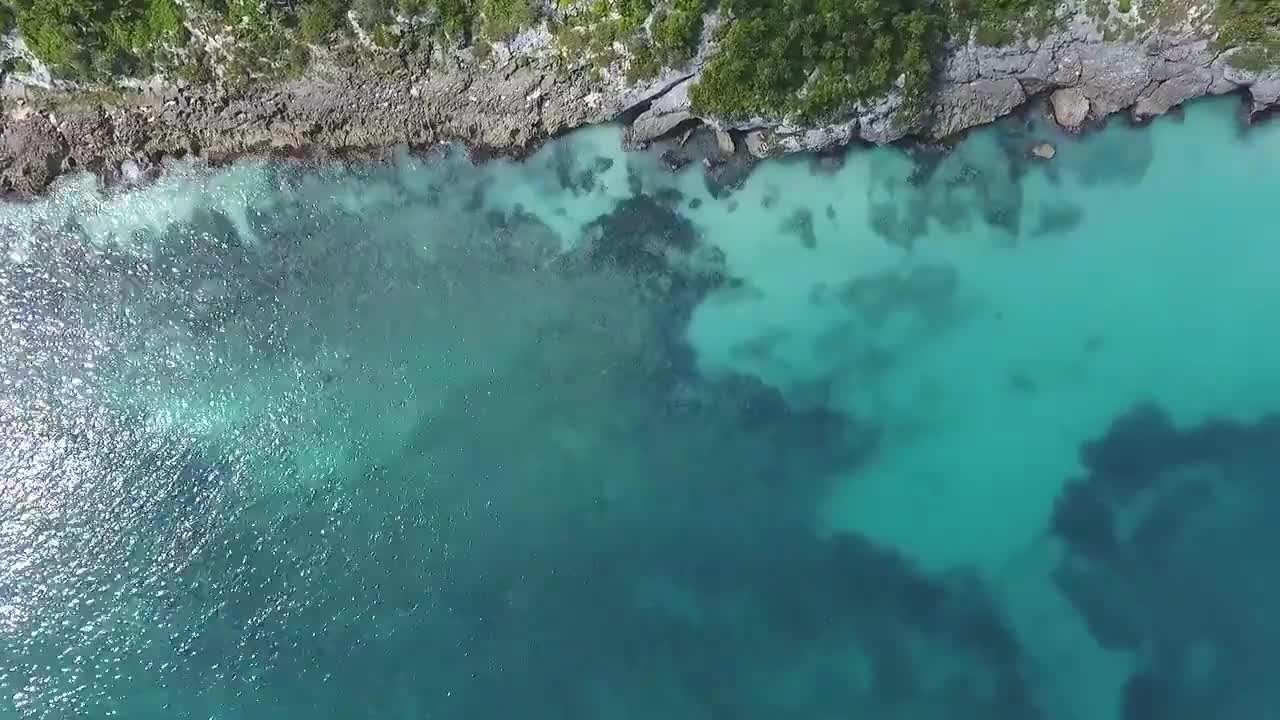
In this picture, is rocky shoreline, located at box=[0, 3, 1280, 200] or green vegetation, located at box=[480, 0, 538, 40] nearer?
green vegetation, located at box=[480, 0, 538, 40]

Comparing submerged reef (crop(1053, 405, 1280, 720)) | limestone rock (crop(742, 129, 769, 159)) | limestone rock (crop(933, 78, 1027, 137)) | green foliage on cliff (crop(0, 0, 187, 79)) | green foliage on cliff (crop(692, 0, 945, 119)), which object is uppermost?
limestone rock (crop(933, 78, 1027, 137))

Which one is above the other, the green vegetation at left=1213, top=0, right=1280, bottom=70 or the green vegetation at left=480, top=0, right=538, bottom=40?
the green vegetation at left=1213, top=0, right=1280, bottom=70

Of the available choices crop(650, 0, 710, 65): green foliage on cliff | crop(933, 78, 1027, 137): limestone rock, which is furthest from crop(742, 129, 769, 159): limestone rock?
crop(933, 78, 1027, 137): limestone rock

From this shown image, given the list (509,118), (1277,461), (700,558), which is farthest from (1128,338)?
(509,118)

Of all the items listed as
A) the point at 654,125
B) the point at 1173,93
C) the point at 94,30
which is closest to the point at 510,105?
the point at 654,125

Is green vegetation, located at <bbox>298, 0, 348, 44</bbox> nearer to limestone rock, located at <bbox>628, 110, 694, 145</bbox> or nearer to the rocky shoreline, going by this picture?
the rocky shoreline

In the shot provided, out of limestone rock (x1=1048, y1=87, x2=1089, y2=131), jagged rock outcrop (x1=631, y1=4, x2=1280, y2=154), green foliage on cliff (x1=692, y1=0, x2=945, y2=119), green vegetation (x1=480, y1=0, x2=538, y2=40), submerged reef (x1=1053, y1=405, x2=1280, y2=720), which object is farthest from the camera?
submerged reef (x1=1053, y1=405, x2=1280, y2=720)

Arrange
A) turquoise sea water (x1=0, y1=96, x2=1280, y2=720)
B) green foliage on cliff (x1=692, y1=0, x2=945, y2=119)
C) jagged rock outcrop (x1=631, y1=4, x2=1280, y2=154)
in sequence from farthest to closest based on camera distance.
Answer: turquoise sea water (x1=0, y1=96, x2=1280, y2=720), jagged rock outcrop (x1=631, y1=4, x2=1280, y2=154), green foliage on cliff (x1=692, y1=0, x2=945, y2=119)
